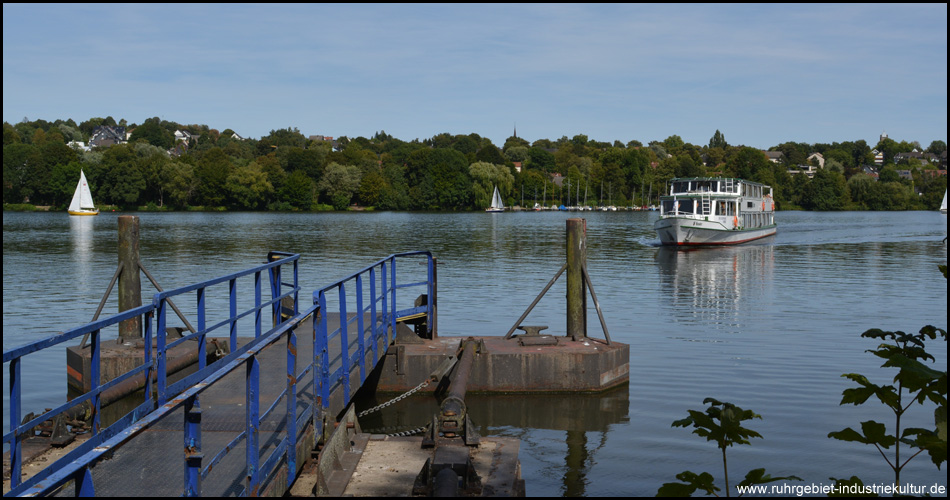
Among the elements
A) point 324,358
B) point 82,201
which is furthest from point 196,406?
point 82,201

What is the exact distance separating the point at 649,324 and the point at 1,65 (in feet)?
60.9

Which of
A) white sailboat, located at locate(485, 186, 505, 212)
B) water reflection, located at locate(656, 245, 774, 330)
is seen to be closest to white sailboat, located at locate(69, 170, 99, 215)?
white sailboat, located at locate(485, 186, 505, 212)

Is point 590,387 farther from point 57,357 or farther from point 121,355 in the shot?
point 57,357

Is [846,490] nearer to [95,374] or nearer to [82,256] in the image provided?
[95,374]

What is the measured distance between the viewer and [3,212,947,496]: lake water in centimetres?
1112

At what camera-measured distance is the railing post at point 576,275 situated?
14.2m

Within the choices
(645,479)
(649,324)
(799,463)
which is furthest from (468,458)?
(649,324)

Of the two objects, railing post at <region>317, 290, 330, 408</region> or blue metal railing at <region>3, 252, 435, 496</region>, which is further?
railing post at <region>317, 290, 330, 408</region>

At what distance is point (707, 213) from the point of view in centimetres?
5866

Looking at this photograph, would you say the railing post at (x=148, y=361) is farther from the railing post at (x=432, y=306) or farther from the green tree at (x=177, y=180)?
the green tree at (x=177, y=180)

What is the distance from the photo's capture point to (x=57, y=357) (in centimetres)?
1694

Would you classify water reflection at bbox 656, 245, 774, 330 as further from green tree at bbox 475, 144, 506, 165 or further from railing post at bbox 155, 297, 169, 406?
green tree at bbox 475, 144, 506, 165

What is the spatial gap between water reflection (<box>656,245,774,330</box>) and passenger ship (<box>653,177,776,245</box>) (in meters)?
1.39

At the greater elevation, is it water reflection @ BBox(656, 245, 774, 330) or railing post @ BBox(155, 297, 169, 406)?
railing post @ BBox(155, 297, 169, 406)
